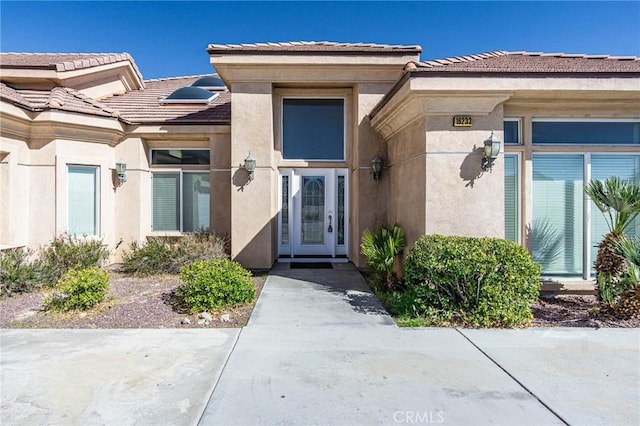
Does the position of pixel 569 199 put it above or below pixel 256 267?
above

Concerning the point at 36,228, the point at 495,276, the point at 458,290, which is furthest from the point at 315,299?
the point at 36,228

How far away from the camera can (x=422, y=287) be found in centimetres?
594

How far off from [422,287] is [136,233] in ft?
28.6

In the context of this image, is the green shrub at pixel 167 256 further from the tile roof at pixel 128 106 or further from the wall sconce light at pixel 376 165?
the wall sconce light at pixel 376 165

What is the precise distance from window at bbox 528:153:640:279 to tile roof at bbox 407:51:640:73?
1.66 meters

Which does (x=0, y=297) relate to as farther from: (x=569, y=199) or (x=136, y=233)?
(x=569, y=199)

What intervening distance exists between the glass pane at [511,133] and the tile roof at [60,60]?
12.6 meters

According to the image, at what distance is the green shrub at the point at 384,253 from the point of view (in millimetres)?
7609

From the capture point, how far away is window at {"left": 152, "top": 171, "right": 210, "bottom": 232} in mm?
11180

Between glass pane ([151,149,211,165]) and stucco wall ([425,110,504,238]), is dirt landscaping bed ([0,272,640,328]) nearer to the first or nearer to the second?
stucco wall ([425,110,504,238])

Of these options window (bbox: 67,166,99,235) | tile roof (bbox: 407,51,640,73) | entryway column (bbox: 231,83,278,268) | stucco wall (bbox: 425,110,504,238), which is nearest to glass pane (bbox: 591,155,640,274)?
tile roof (bbox: 407,51,640,73)

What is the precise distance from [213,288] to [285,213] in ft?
16.6

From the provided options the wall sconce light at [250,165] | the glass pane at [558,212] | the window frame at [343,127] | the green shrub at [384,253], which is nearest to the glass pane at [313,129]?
the window frame at [343,127]
